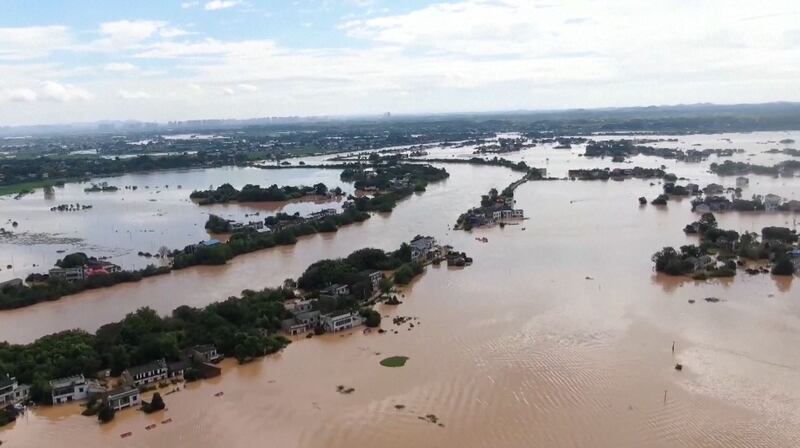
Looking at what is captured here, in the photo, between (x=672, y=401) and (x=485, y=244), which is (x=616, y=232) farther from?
(x=672, y=401)

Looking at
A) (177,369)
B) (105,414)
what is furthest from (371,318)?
(105,414)

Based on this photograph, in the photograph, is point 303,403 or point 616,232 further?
point 616,232

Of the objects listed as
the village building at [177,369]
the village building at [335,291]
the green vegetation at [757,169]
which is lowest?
the village building at [177,369]

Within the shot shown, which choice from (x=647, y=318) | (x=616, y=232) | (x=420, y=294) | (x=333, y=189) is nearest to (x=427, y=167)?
(x=333, y=189)

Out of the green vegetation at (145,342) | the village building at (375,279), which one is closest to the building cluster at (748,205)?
the village building at (375,279)

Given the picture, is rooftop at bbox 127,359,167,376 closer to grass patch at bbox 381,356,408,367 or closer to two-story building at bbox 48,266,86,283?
grass patch at bbox 381,356,408,367

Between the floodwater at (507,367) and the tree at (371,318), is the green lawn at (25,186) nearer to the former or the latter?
the floodwater at (507,367)
